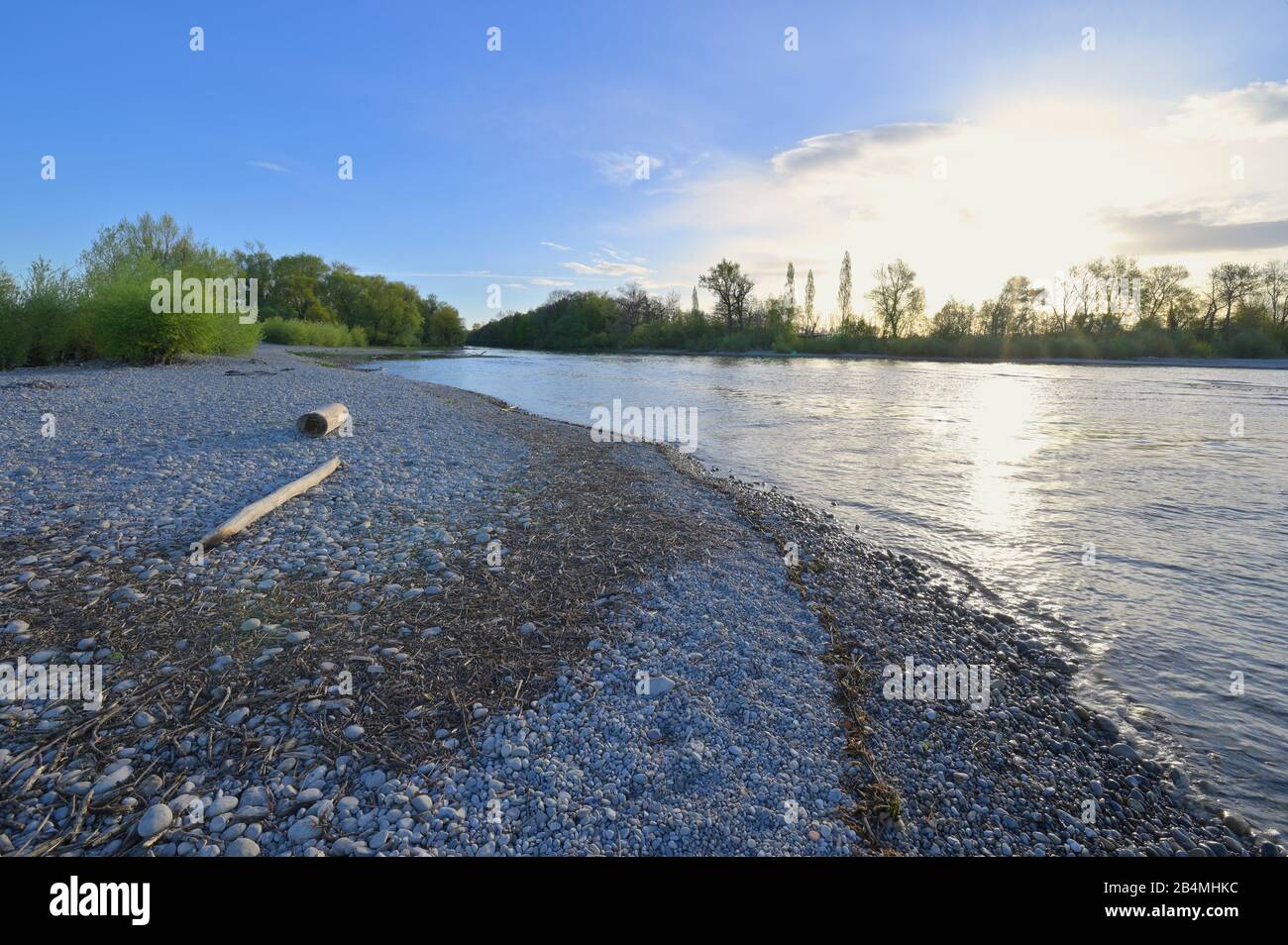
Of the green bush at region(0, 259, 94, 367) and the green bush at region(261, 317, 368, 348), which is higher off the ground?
the green bush at region(261, 317, 368, 348)

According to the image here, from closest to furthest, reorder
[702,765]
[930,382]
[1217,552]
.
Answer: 1. [702,765]
2. [1217,552]
3. [930,382]

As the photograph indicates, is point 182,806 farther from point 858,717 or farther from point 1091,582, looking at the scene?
point 1091,582

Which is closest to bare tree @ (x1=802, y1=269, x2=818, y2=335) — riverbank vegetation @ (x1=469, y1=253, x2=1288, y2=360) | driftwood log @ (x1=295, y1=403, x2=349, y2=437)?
riverbank vegetation @ (x1=469, y1=253, x2=1288, y2=360)

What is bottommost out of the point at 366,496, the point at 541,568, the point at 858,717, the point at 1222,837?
the point at 1222,837

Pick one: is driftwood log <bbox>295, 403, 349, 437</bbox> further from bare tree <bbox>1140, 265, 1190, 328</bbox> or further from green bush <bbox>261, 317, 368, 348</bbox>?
bare tree <bbox>1140, 265, 1190, 328</bbox>

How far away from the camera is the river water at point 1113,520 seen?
540cm

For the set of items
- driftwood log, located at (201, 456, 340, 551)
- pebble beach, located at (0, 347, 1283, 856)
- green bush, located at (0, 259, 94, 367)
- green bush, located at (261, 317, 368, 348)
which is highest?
green bush, located at (261, 317, 368, 348)

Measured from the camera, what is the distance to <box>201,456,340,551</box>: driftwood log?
6840mm

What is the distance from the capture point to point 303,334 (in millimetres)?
69500

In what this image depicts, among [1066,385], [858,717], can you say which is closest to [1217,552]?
[858,717]

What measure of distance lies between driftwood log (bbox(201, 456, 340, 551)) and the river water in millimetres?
8708

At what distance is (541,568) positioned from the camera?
7121 millimetres

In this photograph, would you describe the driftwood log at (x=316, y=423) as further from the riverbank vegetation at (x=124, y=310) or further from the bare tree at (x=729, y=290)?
the bare tree at (x=729, y=290)
